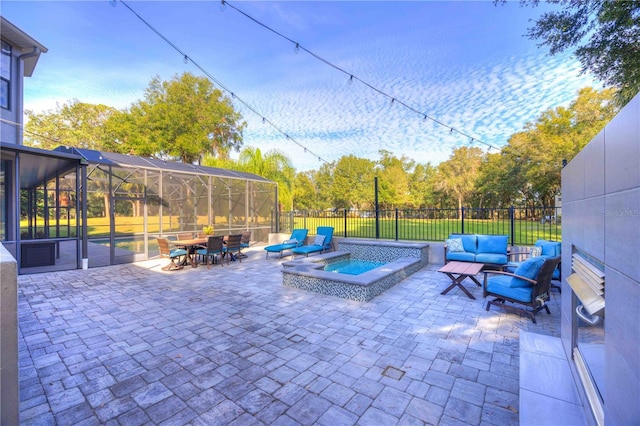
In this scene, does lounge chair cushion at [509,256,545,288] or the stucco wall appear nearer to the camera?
the stucco wall

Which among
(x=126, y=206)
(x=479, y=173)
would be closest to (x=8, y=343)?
(x=126, y=206)

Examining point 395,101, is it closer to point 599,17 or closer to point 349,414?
point 599,17

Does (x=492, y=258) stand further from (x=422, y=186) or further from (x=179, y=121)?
(x=422, y=186)

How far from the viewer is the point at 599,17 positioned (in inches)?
189

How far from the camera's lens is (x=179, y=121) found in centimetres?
1883

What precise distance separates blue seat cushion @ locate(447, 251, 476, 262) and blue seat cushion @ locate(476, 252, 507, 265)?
122 mm

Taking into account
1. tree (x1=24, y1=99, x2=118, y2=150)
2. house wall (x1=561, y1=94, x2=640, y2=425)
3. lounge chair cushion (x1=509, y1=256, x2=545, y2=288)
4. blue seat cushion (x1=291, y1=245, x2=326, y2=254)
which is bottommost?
blue seat cushion (x1=291, y1=245, x2=326, y2=254)

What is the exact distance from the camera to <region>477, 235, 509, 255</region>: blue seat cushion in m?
6.49

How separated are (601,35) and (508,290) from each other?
5124 millimetres

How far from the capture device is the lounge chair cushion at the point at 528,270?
3795mm

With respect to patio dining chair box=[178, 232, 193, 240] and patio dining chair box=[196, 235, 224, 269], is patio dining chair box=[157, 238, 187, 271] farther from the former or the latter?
patio dining chair box=[178, 232, 193, 240]

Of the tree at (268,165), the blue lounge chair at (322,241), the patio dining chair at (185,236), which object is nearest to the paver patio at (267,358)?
the blue lounge chair at (322,241)

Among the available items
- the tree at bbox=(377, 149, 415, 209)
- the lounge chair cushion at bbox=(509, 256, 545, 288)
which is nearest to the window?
the lounge chair cushion at bbox=(509, 256, 545, 288)

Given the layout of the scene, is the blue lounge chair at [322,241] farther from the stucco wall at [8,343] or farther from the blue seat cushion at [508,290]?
the stucco wall at [8,343]
